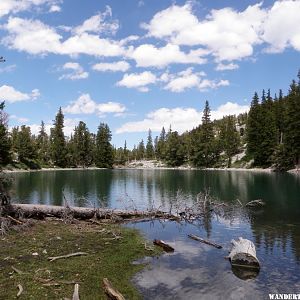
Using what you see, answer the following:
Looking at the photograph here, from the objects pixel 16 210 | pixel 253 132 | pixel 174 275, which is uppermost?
pixel 253 132

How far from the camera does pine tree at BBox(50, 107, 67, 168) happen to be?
152 m

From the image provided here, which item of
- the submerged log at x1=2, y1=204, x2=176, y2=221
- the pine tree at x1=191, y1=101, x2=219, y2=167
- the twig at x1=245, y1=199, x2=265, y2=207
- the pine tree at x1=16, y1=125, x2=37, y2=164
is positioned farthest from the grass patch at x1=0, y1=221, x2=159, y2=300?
the pine tree at x1=191, y1=101, x2=219, y2=167

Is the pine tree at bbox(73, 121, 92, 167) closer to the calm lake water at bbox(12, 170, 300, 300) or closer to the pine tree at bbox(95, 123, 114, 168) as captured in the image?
the pine tree at bbox(95, 123, 114, 168)

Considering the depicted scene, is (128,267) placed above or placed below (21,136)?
below

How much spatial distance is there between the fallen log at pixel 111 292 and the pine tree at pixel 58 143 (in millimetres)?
143151

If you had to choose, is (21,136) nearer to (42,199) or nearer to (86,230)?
(42,199)

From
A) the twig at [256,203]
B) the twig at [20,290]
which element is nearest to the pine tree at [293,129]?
the twig at [256,203]

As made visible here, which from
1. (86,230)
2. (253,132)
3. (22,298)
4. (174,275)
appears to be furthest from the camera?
(253,132)

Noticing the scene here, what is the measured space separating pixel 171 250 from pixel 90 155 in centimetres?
15103

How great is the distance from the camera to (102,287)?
1293 cm

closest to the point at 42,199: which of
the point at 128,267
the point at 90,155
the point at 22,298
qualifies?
the point at 128,267

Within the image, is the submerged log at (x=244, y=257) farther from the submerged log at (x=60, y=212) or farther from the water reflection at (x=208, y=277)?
the submerged log at (x=60, y=212)

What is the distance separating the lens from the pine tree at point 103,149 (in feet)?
542

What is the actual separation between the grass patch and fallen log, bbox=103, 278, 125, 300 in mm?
202
